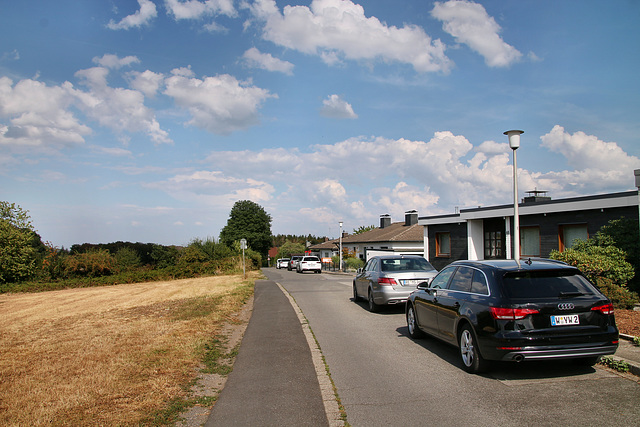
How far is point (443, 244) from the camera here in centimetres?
2606

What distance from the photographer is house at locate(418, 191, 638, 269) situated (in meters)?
15.9

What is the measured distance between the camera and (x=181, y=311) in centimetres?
1388

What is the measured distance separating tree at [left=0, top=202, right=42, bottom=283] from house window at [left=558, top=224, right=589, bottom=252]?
110ft

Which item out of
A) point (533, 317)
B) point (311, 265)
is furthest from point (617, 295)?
point (311, 265)

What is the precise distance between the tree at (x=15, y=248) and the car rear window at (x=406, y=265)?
29633mm

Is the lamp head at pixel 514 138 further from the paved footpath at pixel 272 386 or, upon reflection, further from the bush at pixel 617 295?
the paved footpath at pixel 272 386

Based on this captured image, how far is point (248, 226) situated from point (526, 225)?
68673 millimetres

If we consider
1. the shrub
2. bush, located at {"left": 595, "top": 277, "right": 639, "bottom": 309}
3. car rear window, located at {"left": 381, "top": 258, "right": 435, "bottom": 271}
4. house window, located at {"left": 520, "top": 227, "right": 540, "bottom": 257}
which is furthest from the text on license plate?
the shrub

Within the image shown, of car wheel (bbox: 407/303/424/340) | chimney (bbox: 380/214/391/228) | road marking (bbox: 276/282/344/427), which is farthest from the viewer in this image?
chimney (bbox: 380/214/391/228)

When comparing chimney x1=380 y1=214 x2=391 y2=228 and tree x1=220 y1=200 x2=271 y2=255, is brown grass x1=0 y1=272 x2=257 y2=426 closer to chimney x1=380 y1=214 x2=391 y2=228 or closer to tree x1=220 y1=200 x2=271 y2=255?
chimney x1=380 y1=214 x2=391 y2=228

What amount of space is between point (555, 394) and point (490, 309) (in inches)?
46.6

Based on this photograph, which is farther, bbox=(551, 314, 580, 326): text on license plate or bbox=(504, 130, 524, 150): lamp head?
bbox=(504, 130, 524, 150): lamp head

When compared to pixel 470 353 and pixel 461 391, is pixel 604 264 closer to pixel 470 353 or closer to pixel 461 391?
pixel 470 353

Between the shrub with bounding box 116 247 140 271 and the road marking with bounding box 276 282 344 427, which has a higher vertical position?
the shrub with bounding box 116 247 140 271
